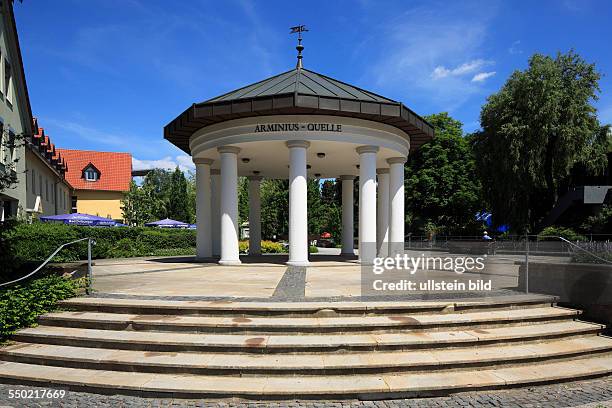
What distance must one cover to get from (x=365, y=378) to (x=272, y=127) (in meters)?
10.3

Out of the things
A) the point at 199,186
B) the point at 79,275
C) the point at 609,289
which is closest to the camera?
the point at 609,289

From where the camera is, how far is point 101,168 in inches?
2199

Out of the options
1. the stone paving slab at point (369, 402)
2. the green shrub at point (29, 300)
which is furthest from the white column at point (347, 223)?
the stone paving slab at point (369, 402)

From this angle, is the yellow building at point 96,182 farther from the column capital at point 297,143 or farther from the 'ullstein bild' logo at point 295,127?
the column capital at point 297,143

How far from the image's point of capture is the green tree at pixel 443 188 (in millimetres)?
42188

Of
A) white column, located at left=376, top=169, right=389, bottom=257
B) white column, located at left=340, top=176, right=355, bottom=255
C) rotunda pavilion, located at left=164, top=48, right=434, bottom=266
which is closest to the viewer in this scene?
rotunda pavilion, located at left=164, top=48, right=434, bottom=266

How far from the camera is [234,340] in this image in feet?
21.8

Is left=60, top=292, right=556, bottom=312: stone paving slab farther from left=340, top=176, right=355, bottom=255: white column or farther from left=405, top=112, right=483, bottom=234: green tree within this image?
left=405, top=112, right=483, bottom=234: green tree

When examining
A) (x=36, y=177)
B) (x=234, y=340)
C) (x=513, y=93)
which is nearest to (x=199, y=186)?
(x=234, y=340)

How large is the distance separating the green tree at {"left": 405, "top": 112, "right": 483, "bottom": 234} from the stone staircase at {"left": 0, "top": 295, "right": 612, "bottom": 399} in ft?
115

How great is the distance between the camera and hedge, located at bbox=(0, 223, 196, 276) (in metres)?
16.0

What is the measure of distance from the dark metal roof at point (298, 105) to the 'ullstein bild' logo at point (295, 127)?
1.32 ft

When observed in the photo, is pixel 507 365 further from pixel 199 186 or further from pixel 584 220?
pixel 584 220

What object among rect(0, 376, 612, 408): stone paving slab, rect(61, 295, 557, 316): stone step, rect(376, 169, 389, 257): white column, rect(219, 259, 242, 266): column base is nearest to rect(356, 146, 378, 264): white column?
rect(376, 169, 389, 257): white column
